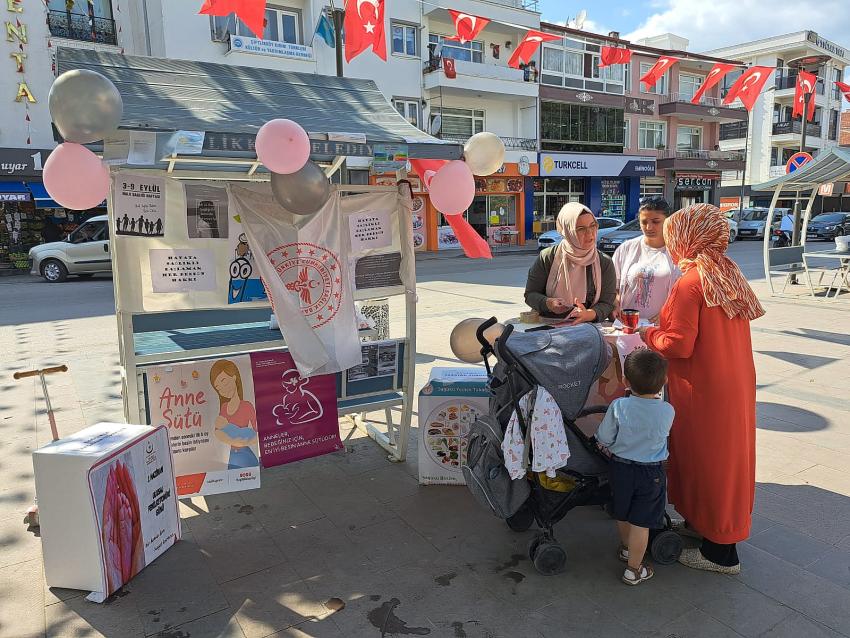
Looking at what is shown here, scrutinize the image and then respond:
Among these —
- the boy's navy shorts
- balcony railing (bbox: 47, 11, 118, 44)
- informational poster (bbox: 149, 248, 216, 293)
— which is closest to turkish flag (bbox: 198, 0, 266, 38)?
informational poster (bbox: 149, 248, 216, 293)

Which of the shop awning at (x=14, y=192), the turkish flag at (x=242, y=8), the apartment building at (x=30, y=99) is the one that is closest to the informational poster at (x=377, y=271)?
the turkish flag at (x=242, y=8)

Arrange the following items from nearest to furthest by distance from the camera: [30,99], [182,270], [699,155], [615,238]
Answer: [182,270], [30,99], [615,238], [699,155]

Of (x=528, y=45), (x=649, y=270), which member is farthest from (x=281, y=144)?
(x=528, y=45)

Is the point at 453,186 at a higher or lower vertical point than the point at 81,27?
lower

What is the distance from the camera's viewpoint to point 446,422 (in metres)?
3.95

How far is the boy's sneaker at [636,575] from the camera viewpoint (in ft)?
9.67

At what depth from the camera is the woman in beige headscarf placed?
366cm

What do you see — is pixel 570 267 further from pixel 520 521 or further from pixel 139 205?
pixel 139 205

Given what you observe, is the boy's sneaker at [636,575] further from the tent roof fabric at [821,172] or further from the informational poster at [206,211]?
the tent roof fabric at [821,172]

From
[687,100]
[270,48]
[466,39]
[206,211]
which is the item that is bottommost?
[206,211]

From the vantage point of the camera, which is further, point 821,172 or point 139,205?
point 821,172

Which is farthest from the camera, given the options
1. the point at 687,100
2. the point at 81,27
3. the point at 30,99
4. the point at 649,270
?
the point at 687,100

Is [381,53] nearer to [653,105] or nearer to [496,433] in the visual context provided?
[496,433]

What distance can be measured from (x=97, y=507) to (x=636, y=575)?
2.58m
